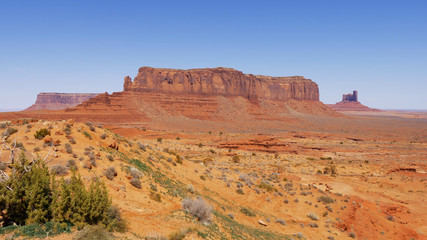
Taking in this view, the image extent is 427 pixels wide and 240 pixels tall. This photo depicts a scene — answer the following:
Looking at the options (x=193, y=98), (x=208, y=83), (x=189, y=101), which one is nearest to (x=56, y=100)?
(x=193, y=98)

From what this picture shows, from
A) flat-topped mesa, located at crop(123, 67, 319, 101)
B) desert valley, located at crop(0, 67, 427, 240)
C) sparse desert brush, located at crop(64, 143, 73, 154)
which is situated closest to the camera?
desert valley, located at crop(0, 67, 427, 240)

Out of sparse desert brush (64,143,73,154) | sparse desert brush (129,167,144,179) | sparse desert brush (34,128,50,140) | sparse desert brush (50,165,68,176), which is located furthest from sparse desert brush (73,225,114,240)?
sparse desert brush (34,128,50,140)

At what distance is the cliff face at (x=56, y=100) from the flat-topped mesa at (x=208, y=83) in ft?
350

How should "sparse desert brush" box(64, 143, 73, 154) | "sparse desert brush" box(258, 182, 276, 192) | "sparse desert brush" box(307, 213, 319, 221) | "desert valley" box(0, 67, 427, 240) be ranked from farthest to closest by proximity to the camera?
"sparse desert brush" box(258, 182, 276, 192)
"sparse desert brush" box(307, 213, 319, 221)
"sparse desert brush" box(64, 143, 73, 154)
"desert valley" box(0, 67, 427, 240)

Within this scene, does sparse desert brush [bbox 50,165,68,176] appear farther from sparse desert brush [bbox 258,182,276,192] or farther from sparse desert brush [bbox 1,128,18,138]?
sparse desert brush [bbox 258,182,276,192]

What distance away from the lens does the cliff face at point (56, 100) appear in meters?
176

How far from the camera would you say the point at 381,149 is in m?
48.6

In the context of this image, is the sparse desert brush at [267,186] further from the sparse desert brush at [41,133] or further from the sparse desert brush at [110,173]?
the sparse desert brush at [41,133]

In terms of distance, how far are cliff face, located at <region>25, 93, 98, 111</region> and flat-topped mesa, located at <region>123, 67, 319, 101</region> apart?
107 metres

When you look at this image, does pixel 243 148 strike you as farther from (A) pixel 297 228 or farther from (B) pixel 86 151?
(B) pixel 86 151

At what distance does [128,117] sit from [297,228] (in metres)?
78.0

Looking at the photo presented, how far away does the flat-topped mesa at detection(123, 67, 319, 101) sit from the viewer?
343 feet

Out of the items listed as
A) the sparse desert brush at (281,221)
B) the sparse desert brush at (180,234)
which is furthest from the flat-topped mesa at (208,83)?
the sparse desert brush at (180,234)

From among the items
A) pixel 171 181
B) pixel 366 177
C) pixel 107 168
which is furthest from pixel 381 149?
pixel 107 168
